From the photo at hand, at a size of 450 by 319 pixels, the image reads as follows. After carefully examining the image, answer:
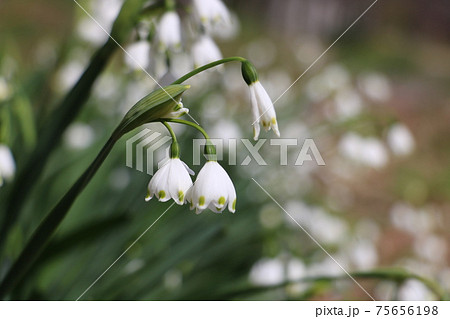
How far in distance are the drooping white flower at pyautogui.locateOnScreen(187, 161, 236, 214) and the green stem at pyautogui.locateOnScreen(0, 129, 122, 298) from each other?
0.17 m

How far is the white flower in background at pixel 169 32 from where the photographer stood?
1300 mm

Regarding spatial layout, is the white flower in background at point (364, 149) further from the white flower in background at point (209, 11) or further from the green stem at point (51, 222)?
the green stem at point (51, 222)

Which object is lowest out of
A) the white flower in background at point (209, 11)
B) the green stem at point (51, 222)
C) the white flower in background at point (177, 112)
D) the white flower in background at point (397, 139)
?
the green stem at point (51, 222)

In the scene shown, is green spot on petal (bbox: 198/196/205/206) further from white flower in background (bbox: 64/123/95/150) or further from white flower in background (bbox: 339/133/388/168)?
white flower in background (bbox: 64/123/95/150)

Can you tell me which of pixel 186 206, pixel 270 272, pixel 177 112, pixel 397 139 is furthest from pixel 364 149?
pixel 177 112

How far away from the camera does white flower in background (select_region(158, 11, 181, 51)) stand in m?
1.30

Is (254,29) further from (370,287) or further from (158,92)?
(158,92)

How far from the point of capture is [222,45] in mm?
8102

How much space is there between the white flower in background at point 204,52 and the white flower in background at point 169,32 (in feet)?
0.20

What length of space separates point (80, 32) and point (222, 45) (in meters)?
5.56

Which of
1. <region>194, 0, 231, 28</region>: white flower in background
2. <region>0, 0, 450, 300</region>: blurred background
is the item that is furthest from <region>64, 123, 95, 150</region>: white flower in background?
<region>194, 0, 231, 28</region>: white flower in background

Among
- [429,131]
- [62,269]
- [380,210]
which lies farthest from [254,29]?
[62,269]

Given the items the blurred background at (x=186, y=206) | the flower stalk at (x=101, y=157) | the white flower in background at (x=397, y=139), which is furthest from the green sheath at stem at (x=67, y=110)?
the white flower in background at (x=397, y=139)

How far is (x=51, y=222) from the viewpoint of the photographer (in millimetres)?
1023
